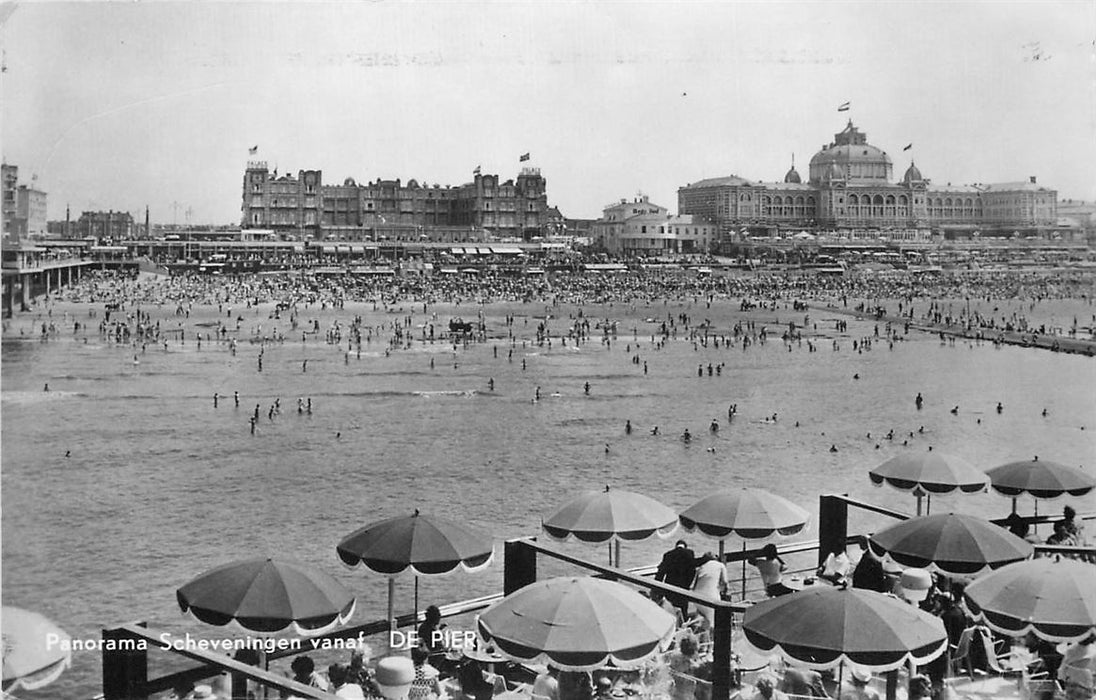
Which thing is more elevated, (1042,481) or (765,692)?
(1042,481)

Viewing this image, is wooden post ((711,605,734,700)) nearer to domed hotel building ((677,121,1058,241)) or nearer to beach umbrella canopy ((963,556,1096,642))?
beach umbrella canopy ((963,556,1096,642))

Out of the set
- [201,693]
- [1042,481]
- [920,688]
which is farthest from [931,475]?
[201,693]

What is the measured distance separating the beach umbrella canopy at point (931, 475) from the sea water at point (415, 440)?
5.79 metres

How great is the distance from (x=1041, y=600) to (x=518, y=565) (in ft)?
13.4

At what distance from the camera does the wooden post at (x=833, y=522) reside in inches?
474

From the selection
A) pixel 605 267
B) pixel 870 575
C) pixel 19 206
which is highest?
pixel 605 267

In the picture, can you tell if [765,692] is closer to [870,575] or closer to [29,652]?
[870,575]

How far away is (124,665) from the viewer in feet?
24.3

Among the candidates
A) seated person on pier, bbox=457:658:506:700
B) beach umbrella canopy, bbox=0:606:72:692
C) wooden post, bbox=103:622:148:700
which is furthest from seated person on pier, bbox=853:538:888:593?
beach umbrella canopy, bbox=0:606:72:692

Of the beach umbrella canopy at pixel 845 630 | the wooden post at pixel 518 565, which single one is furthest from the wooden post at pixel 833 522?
the beach umbrella canopy at pixel 845 630

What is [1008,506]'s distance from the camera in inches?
909

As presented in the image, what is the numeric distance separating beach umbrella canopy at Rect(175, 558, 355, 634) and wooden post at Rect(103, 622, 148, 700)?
1.48 meters

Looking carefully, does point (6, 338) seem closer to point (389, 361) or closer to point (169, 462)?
point (389, 361)

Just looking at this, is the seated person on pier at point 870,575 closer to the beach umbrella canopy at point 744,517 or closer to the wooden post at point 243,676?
the beach umbrella canopy at point 744,517
